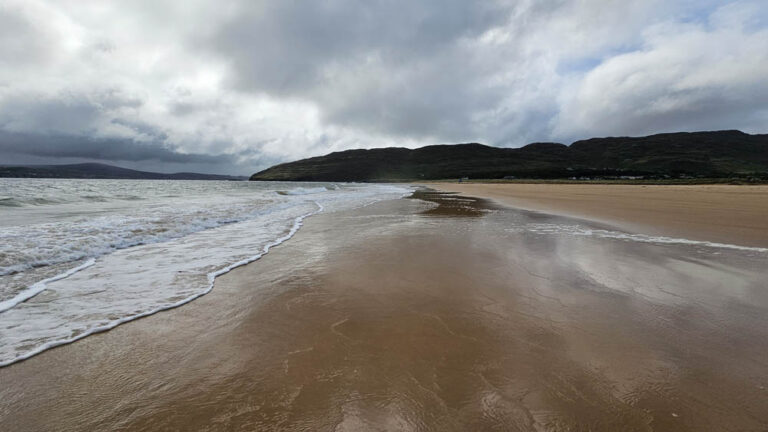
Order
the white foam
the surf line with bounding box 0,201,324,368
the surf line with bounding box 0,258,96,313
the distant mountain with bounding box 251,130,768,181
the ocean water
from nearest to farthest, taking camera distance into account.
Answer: the surf line with bounding box 0,201,324,368
the ocean water
the surf line with bounding box 0,258,96,313
the white foam
the distant mountain with bounding box 251,130,768,181

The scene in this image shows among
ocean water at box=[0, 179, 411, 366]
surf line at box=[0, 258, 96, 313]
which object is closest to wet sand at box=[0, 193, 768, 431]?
ocean water at box=[0, 179, 411, 366]

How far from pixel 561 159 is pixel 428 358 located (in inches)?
7162

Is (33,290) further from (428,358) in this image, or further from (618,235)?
(618,235)

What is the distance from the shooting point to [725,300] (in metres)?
4.19

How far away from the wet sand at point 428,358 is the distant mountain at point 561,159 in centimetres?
12261

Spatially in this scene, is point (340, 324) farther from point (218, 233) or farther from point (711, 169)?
point (711, 169)

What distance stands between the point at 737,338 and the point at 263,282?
5604mm

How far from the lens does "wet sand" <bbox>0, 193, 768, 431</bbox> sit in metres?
2.21

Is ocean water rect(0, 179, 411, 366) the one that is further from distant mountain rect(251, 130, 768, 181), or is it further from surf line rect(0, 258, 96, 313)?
distant mountain rect(251, 130, 768, 181)

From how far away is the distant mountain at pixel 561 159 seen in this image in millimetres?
129625

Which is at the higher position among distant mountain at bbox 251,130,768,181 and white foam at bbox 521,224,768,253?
distant mountain at bbox 251,130,768,181

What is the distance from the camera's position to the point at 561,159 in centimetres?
16138

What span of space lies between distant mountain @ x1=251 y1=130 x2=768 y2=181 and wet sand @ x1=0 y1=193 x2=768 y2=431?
12261cm

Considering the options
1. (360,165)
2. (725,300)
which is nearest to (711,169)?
(360,165)
